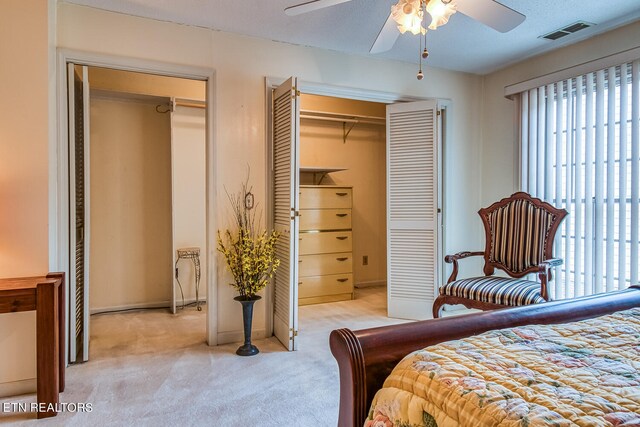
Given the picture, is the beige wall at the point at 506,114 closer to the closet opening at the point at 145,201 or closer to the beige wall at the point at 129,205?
the closet opening at the point at 145,201

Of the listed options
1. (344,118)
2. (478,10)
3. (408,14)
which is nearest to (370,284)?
(344,118)

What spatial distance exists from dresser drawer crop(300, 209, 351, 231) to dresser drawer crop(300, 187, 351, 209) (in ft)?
0.19

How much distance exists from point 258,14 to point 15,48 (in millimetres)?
1547

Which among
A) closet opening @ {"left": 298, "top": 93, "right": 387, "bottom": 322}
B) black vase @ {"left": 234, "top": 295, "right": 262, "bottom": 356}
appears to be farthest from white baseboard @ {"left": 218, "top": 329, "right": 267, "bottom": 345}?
closet opening @ {"left": 298, "top": 93, "right": 387, "bottom": 322}

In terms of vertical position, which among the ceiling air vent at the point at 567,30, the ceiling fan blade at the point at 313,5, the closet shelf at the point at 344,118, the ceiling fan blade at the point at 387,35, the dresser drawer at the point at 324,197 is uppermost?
the ceiling air vent at the point at 567,30

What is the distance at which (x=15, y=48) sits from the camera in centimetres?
236

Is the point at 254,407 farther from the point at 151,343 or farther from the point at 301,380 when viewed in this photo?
the point at 151,343

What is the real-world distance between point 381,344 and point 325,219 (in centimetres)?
345

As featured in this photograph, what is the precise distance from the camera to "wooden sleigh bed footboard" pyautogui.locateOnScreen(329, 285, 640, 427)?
47.3 inches

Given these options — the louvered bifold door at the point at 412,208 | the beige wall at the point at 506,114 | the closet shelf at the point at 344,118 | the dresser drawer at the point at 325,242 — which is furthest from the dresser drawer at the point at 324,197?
the beige wall at the point at 506,114

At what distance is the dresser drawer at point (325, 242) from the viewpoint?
4.57m

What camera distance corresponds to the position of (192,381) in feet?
8.20

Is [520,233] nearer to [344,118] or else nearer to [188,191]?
[344,118]

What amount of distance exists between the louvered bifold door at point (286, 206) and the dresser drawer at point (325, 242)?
1206 millimetres
